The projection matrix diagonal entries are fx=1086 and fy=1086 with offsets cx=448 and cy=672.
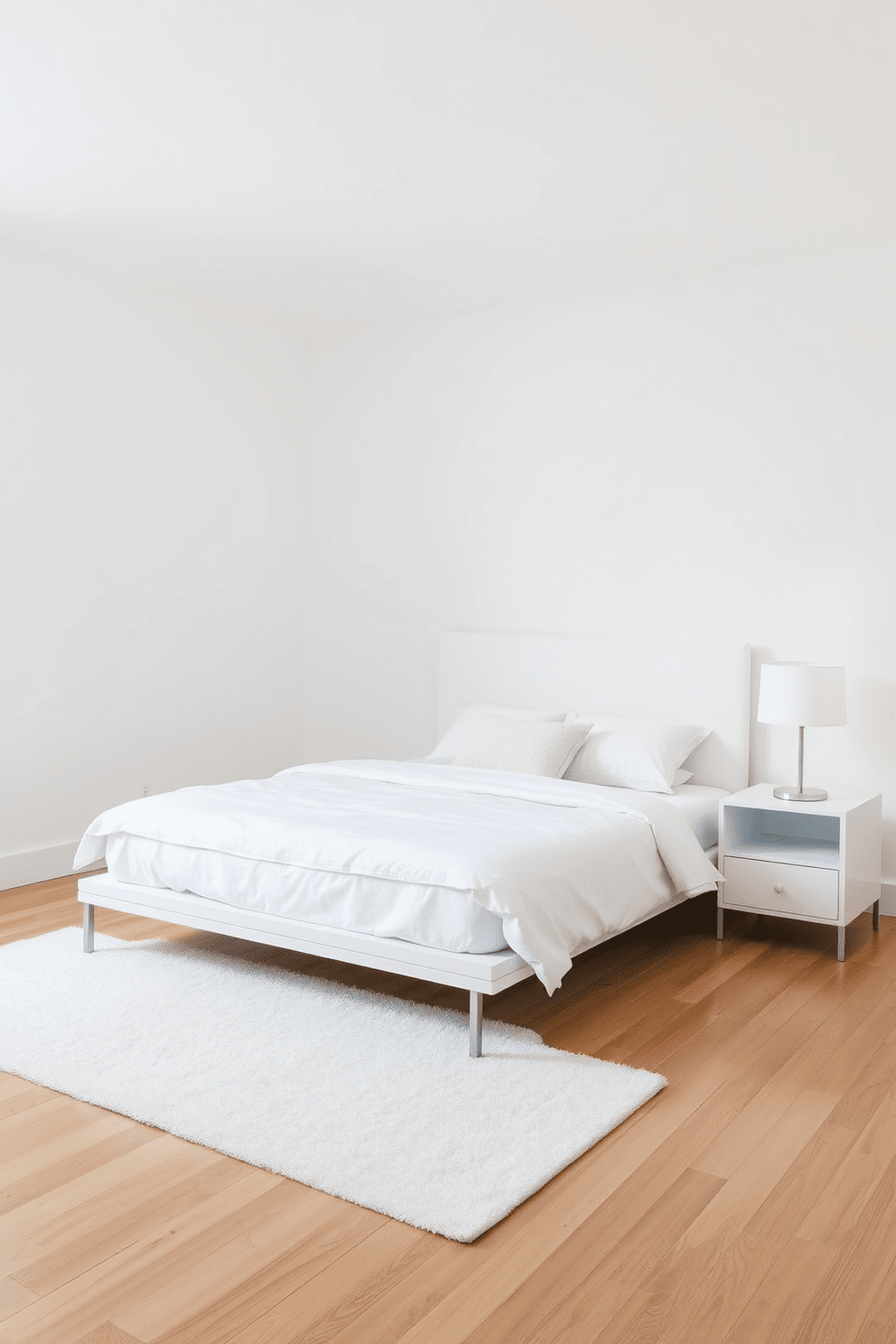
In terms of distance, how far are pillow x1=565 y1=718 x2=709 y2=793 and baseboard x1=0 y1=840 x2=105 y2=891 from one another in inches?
89.6

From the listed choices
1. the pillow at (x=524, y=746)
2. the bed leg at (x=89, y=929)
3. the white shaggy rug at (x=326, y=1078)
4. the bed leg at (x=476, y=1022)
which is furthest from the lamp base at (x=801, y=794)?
the bed leg at (x=89, y=929)

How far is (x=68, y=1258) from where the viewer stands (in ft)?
6.68

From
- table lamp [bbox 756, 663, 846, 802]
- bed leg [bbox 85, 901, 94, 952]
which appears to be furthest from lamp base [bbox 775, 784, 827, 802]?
bed leg [bbox 85, 901, 94, 952]

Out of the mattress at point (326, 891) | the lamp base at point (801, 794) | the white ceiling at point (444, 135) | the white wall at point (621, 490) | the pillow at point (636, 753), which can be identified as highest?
the white ceiling at point (444, 135)

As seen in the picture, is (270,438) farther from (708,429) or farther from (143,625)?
(708,429)

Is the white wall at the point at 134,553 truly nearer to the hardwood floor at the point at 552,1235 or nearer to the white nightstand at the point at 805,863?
the hardwood floor at the point at 552,1235

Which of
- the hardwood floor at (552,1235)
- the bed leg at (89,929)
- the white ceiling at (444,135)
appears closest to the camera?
the hardwood floor at (552,1235)

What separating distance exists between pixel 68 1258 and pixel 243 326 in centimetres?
471

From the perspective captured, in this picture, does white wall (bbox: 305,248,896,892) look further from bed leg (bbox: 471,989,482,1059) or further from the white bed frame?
bed leg (bbox: 471,989,482,1059)

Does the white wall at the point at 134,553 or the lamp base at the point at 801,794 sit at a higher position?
the white wall at the point at 134,553

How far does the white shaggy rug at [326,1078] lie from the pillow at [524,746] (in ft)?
4.36

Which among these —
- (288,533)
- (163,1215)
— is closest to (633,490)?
(288,533)

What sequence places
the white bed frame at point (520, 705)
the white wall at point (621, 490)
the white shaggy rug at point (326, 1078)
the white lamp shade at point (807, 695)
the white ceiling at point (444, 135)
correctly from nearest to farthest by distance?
the white shaggy rug at point (326, 1078)
the white ceiling at point (444, 135)
the white bed frame at point (520, 705)
the white lamp shade at point (807, 695)
the white wall at point (621, 490)

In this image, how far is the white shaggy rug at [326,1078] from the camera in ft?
7.66
